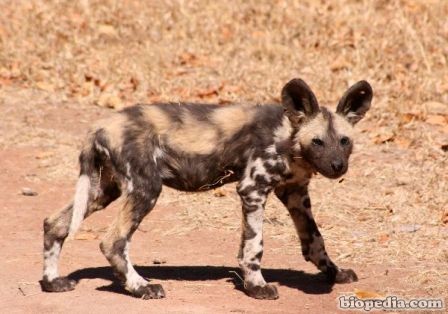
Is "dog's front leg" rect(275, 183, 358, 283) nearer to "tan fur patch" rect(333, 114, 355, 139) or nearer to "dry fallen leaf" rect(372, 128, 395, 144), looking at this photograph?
"tan fur patch" rect(333, 114, 355, 139)

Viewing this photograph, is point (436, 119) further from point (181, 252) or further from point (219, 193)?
point (181, 252)

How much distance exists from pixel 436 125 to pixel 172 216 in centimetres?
384

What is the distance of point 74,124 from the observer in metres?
11.5

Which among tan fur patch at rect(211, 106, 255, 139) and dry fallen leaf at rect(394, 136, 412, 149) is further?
dry fallen leaf at rect(394, 136, 412, 149)

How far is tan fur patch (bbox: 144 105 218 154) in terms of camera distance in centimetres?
676

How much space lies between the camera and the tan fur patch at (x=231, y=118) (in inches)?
268

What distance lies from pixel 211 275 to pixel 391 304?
1425mm

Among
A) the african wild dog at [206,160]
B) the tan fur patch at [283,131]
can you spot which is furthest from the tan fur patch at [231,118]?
the tan fur patch at [283,131]

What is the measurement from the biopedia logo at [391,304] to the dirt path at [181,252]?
126mm

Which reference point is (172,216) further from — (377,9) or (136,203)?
(377,9)

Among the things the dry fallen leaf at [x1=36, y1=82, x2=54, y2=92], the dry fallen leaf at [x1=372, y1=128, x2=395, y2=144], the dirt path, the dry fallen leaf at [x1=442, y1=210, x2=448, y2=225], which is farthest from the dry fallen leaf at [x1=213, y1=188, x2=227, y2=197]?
the dry fallen leaf at [x1=36, y1=82, x2=54, y2=92]

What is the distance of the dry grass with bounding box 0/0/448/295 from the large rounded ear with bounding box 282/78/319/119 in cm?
156

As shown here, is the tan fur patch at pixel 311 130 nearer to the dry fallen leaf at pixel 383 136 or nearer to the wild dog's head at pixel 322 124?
the wild dog's head at pixel 322 124

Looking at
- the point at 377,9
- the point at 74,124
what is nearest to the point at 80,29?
the point at 74,124
